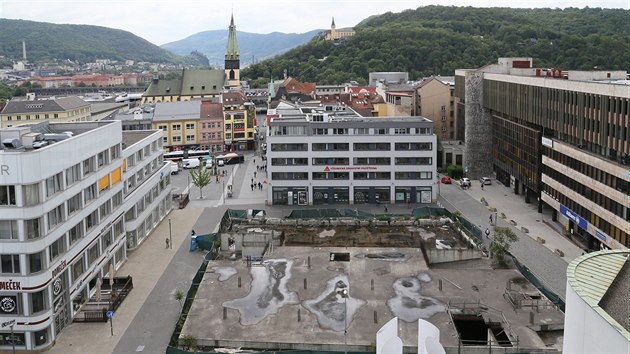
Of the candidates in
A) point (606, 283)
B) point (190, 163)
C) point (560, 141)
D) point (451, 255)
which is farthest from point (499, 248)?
point (190, 163)

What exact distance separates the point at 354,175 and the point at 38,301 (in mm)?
39564

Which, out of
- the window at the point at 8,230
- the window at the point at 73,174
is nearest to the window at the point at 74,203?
the window at the point at 73,174

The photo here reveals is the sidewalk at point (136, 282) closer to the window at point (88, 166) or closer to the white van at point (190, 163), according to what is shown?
the window at point (88, 166)

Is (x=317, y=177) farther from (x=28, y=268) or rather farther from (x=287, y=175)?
(x=28, y=268)

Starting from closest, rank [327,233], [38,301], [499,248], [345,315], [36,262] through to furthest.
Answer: [36,262] → [38,301] → [345,315] → [499,248] → [327,233]

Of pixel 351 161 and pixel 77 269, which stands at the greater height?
pixel 351 161

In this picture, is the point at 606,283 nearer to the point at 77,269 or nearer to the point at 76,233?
the point at 76,233

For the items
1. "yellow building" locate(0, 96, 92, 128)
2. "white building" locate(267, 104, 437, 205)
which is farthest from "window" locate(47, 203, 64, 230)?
"yellow building" locate(0, 96, 92, 128)

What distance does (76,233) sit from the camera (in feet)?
118

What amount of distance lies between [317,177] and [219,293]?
3114 cm

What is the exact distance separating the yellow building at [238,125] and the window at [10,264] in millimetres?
73716

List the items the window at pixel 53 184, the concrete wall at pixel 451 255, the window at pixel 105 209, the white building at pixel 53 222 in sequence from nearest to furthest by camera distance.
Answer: the white building at pixel 53 222 < the window at pixel 53 184 < the window at pixel 105 209 < the concrete wall at pixel 451 255

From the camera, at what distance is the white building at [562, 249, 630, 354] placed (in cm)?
1342

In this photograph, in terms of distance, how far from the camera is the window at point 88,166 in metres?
37.8
